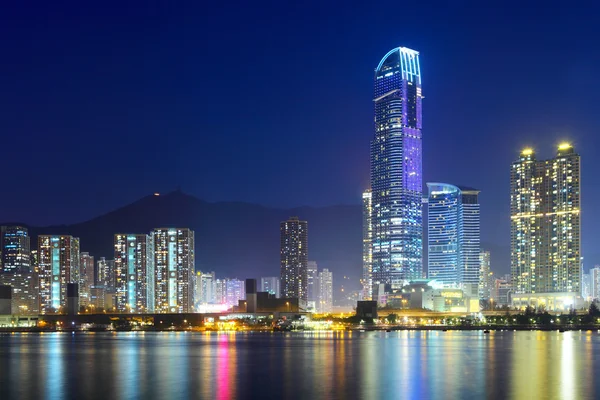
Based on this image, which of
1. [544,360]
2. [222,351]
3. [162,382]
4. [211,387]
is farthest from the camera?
[222,351]

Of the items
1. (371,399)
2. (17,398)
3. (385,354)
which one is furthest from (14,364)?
(371,399)

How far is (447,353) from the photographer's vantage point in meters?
87.6

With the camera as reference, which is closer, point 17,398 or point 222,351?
point 17,398

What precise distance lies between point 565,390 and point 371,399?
1335cm

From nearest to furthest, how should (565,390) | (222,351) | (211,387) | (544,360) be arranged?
(565,390)
(211,387)
(544,360)
(222,351)

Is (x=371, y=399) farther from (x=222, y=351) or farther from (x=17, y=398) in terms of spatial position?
(x=222, y=351)

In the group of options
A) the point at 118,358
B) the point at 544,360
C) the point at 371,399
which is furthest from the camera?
the point at 118,358

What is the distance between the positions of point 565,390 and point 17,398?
35.7m

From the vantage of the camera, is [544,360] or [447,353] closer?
[544,360]

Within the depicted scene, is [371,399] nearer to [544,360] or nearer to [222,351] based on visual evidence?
[544,360]

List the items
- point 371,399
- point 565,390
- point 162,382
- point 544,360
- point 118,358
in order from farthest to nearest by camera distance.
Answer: point 118,358 → point 544,360 → point 162,382 → point 565,390 → point 371,399

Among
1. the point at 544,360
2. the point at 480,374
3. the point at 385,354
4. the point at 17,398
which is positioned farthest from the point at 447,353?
the point at 17,398

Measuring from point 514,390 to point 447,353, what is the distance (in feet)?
119

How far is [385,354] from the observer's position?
86125mm
